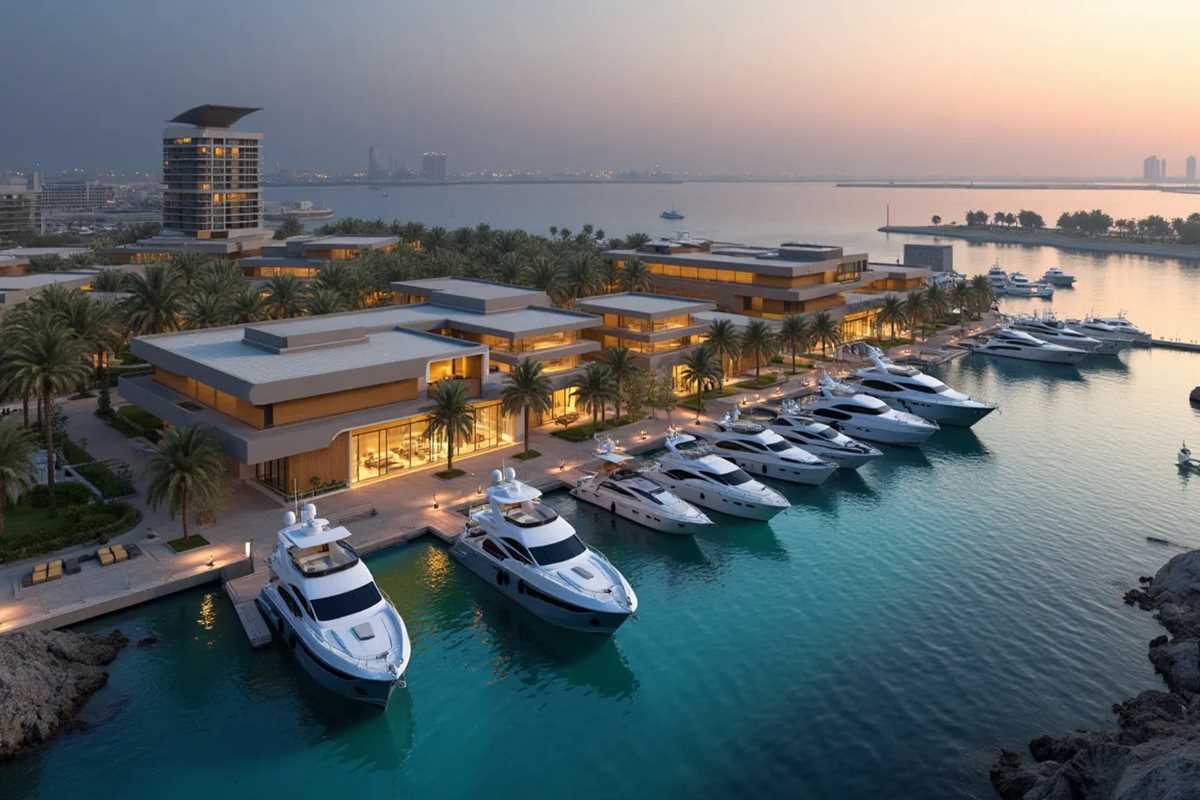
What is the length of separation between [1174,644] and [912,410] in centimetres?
3796

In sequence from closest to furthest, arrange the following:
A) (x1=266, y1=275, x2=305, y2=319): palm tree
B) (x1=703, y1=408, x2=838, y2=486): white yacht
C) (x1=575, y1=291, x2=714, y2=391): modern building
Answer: (x1=703, y1=408, x2=838, y2=486): white yacht
(x1=575, y1=291, x2=714, y2=391): modern building
(x1=266, y1=275, x2=305, y2=319): palm tree

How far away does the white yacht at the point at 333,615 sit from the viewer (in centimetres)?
3103

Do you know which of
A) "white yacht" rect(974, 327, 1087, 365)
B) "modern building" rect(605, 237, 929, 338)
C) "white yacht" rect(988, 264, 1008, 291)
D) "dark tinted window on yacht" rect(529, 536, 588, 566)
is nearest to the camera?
"dark tinted window on yacht" rect(529, 536, 588, 566)

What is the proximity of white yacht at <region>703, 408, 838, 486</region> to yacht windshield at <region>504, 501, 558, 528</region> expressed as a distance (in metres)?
20.4

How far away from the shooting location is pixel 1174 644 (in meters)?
35.6

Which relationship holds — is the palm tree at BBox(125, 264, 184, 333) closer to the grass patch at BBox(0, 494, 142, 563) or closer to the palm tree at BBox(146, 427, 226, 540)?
the grass patch at BBox(0, 494, 142, 563)

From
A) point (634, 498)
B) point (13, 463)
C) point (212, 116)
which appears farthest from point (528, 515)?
point (212, 116)

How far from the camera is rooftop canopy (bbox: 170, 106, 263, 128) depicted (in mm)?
133875

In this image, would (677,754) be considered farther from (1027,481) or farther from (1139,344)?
(1139,344)

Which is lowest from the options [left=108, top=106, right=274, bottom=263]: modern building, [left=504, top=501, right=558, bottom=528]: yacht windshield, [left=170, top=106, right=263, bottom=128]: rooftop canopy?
[left=504, top=501, right=558, bottom=528]: yacht windshield

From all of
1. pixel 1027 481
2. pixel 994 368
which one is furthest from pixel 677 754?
pixel 994 368

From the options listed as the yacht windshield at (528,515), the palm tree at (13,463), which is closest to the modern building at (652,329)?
the yacht windshield at (528,515)

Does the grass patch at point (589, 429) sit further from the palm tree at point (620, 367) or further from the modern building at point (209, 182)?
the modern building at point (209, 182)

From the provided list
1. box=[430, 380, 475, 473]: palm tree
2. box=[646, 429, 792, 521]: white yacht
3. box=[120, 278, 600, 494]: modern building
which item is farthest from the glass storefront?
box=[646, 429, 792, 521]: white yacht
